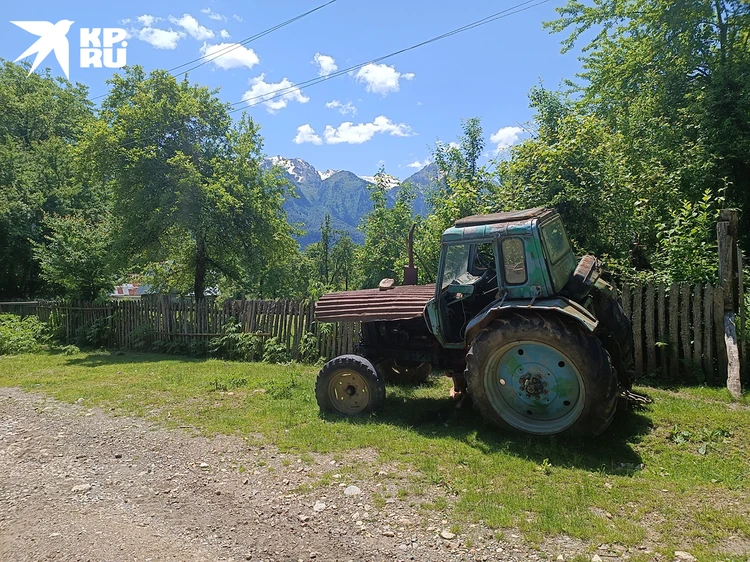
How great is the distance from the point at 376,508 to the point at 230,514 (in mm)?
1179

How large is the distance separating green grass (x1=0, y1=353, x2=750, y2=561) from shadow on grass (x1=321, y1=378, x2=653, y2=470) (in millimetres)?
16

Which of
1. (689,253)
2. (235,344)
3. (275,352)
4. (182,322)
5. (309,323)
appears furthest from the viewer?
(182,322)

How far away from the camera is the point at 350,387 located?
6.12 metres

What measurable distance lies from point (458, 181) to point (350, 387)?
7.37 meters

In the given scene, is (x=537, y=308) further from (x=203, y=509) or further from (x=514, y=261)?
(x=203, y=509)

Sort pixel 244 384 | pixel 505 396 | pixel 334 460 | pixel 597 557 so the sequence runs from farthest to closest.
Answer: pixel 244 384
pixel 505 396
pixel 334 460
pixel 597 557

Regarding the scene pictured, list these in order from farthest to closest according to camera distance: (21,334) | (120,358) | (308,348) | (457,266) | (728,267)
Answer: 1. (21,334)
2. (120,358)
3. (308,348)
4. (728,267)
5. (457,266)

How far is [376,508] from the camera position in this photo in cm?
374

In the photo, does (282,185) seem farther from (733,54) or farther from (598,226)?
(733,54)

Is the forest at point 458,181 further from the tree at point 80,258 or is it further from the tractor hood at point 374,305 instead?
the tractor hood at point 374,305

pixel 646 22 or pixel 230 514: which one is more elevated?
pixel 646 22

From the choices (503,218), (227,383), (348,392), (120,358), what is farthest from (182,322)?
(503,218)

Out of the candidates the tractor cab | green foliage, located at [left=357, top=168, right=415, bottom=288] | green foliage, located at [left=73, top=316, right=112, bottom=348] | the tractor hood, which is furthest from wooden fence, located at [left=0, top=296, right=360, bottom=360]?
the tractor cab

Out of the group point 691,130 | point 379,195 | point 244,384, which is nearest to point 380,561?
point 244,384
